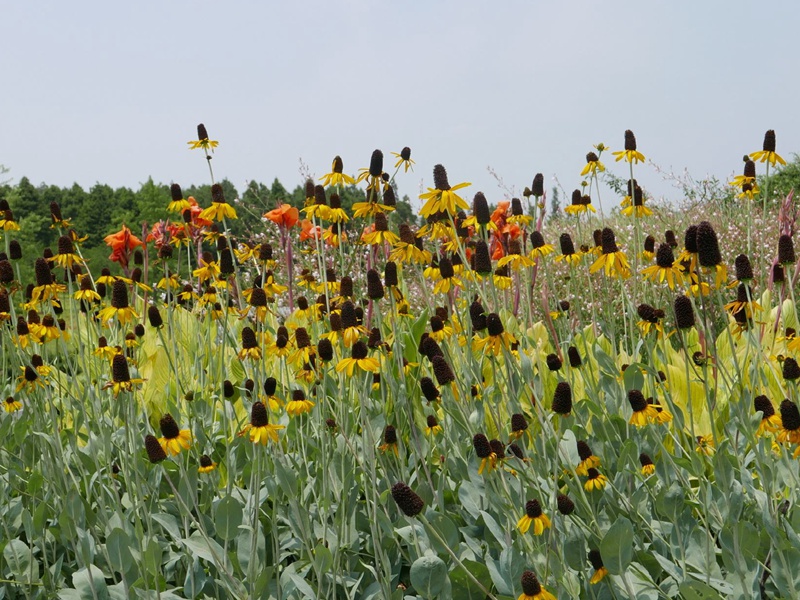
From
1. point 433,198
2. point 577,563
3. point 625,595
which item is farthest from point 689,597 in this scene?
point 433,198

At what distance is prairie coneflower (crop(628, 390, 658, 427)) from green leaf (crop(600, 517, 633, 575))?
419mm

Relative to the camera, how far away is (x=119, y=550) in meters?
2.13

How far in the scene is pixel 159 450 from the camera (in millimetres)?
2113

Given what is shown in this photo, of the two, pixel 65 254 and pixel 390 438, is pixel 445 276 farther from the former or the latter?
pixel 65 254

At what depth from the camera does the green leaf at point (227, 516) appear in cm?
224

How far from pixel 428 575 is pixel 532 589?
0.34 m

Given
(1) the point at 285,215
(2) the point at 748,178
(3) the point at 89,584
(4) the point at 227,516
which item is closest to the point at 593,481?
(4) the point at 227,516

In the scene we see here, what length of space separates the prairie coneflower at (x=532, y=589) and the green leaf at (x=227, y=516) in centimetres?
92

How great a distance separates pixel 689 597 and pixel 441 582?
23.3 inches

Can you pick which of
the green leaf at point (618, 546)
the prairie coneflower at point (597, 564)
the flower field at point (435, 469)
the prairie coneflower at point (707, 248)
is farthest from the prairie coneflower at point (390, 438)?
the prairie coneflower at point (707, 248)

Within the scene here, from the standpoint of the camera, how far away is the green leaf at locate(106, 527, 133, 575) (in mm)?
2100

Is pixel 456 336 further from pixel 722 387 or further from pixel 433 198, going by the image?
→ pixel 722 387

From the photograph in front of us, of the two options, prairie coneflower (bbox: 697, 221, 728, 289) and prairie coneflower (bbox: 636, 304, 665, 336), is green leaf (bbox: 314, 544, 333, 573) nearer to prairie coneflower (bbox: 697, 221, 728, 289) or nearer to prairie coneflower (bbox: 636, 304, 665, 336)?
prairie coneflower (bbox: 697, 221, 728, 289)

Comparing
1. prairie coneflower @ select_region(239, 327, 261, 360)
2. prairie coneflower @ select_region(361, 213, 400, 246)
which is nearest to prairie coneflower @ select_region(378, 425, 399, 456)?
prairie coneflower @ select_region(239, 327, 261, 360)
